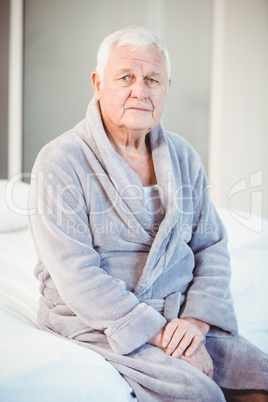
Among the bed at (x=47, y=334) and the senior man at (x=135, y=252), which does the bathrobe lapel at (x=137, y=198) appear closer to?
the senior man at (x=135, y=252)

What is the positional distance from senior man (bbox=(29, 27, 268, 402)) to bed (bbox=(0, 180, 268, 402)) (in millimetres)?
85

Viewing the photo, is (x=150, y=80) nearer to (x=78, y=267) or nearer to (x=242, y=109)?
(x=78, y=267)

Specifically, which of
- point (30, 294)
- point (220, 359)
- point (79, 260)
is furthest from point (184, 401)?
point (30, 294)

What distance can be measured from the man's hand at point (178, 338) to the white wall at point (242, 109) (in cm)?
156

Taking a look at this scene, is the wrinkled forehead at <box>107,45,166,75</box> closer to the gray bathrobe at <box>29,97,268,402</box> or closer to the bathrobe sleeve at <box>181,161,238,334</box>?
the gray bathrobe at <box>29,97,268,402</box>

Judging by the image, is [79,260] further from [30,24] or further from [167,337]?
[30,24]

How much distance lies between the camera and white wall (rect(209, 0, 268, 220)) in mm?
2408

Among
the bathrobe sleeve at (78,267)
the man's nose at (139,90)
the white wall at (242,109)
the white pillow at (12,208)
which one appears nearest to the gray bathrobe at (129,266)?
the bathrobe sleeve at (78,267)

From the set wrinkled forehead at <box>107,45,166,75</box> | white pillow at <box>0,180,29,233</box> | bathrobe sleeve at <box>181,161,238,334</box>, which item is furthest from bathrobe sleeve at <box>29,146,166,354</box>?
white pillow at <box>0,180,29,233</box>

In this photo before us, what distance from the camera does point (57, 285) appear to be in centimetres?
107

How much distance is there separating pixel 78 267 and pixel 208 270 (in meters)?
0.40

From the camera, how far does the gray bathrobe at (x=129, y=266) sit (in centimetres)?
102

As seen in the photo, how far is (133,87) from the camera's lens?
115cm

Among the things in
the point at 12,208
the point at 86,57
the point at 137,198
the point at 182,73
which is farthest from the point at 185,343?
the point at 86,57
